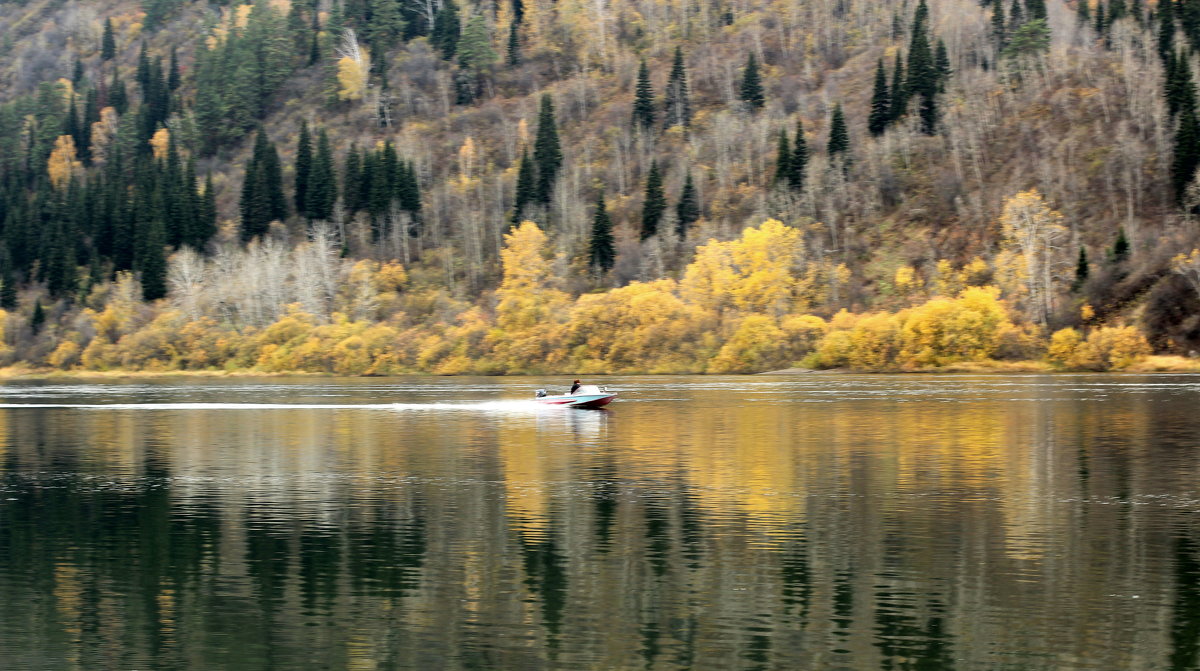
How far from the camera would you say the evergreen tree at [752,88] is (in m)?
178

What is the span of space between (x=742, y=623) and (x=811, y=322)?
333 ft

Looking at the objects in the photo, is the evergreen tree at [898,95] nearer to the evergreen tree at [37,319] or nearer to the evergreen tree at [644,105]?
the evergreen tree at [644,105]

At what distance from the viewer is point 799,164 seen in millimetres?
154625

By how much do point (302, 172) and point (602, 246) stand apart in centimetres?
5635

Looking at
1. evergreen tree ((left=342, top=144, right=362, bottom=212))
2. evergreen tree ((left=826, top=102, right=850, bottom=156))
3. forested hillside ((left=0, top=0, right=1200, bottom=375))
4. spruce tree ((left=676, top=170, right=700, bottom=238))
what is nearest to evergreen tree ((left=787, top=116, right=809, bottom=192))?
forested hillside ((left=0, top=0, right=1200, bottom=375))

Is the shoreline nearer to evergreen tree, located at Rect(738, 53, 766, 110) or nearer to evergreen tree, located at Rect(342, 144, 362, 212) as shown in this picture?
evergreen tree, located at Rect(342, 144, 362, 212)

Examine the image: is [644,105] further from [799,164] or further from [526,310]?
[526,310]

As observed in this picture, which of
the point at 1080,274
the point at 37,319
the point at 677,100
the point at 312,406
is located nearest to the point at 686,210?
the point at 677,100

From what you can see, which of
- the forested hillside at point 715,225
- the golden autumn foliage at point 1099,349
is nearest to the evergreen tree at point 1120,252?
the forested hillside at point 715,225

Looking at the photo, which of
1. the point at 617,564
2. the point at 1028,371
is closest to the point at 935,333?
the point at 1028,371

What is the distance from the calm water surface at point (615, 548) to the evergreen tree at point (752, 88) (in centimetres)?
12142

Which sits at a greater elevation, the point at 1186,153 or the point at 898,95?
the point at 898,95

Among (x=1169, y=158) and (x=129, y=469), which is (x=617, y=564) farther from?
(x=1169, y=158)

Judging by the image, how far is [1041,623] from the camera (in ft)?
73.9
